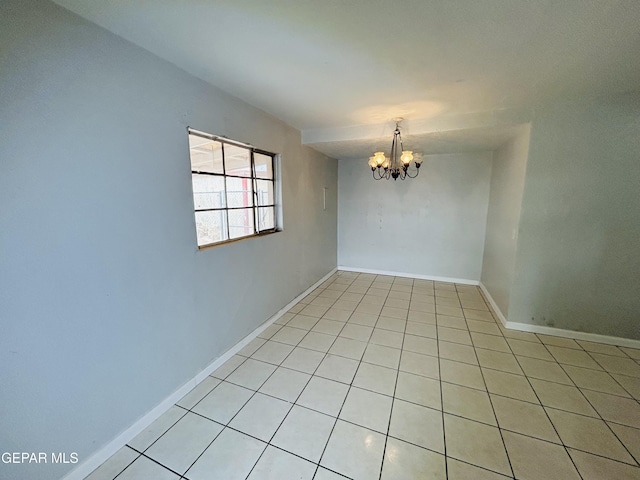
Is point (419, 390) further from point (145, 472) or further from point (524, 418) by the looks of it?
point (145, 472)

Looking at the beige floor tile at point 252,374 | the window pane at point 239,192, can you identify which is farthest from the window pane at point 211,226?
the beige floor tile at point 252,374

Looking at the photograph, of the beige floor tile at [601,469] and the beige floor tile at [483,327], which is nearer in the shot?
the beige floor tile at [601,469]

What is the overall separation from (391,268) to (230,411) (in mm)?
3731

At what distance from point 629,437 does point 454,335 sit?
1275 mm

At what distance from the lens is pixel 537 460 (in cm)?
141

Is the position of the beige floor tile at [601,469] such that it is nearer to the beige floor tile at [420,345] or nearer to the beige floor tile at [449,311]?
the beige floor tile at [420,345]

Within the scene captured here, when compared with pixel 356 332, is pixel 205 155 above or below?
above

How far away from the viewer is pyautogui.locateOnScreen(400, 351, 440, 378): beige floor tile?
2143mm

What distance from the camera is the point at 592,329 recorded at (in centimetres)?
258

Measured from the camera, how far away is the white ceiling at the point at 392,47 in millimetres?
1196

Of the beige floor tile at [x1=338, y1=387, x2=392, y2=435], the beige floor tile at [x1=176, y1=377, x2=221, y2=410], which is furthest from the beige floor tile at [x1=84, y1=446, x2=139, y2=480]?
the beige floor tile at [x1=338, y1=387, x2=392, y2=435]

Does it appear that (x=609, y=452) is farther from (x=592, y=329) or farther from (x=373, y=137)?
(x=373, y=137)

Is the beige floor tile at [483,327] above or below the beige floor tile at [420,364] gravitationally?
above

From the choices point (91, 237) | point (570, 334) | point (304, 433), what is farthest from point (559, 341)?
point (91, 237)
